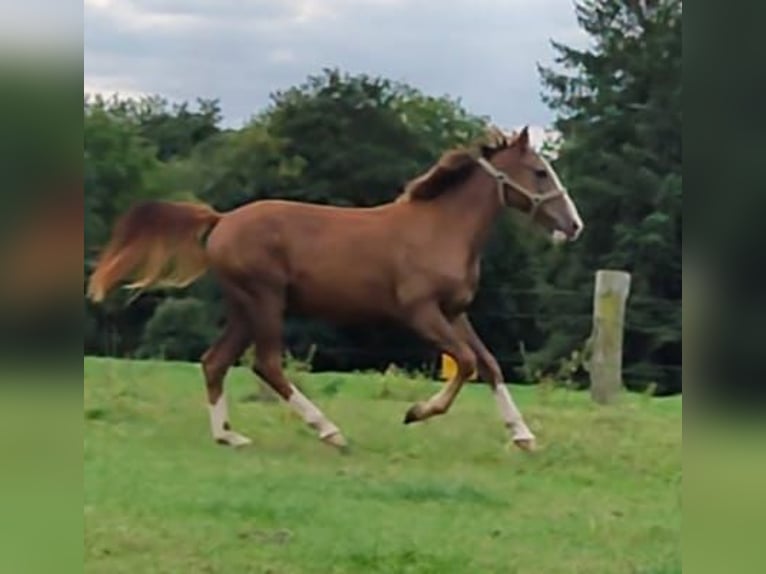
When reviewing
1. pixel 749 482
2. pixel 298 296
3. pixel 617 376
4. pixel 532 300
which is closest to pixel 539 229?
pixel 532 300

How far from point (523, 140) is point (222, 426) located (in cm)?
90

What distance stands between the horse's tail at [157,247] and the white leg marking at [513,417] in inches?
28.4

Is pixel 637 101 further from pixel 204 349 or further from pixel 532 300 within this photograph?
pixel 204 349

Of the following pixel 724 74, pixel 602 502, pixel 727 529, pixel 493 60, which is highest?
pixel 493 60

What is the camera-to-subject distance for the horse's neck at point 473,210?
279 cm

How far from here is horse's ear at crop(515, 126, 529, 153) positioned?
8.79ft

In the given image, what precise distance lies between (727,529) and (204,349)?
1602 millimetres

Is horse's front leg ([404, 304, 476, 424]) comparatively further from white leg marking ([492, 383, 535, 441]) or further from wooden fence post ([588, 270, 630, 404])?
wooden fence post ([588, 270, 630, 404])

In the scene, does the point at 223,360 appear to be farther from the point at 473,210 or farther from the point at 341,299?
the point at 473,210

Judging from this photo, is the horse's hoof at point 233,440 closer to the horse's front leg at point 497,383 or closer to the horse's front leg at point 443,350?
the horse's front leg at point 443,350

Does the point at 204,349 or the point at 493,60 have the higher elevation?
the point at 493,60

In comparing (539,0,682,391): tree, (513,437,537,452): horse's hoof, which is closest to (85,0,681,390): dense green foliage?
(539,0,682,391): tree

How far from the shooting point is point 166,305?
8.93 ft

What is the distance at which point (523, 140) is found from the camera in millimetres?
2699
